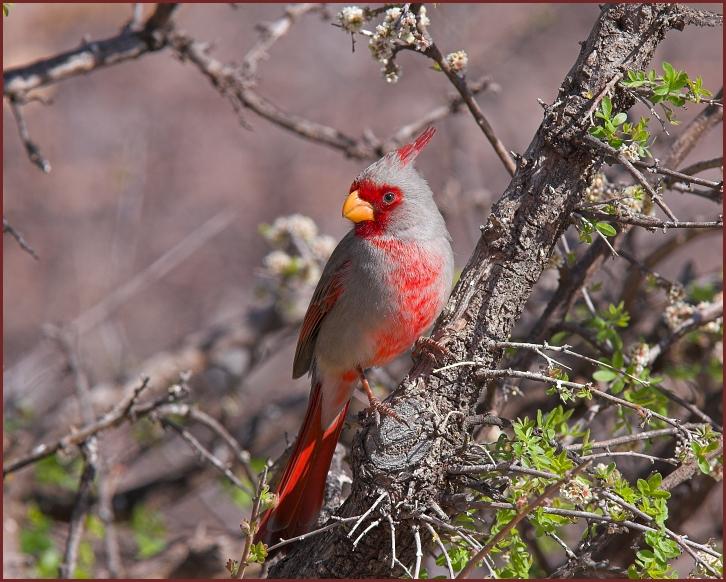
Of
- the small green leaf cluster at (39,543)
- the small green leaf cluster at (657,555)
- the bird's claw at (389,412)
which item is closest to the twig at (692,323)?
the small green leaf cluster at (657,555)

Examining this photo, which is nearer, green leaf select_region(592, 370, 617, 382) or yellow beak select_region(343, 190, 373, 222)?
green leaf select_region(592, 370, 617, 382)

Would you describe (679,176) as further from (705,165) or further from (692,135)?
(692,135)

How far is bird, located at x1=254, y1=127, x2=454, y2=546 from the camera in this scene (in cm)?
315

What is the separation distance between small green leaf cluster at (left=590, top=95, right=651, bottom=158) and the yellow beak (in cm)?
111

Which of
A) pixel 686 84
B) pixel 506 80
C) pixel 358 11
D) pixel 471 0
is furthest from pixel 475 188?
pixel 686 84

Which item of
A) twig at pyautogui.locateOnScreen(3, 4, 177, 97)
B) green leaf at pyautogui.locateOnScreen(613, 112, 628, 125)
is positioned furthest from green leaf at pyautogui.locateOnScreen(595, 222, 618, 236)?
twig at pyautogui.locateOnScreen(3, 4, 177, 97)

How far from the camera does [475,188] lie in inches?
230

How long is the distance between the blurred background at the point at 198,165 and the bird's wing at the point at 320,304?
1.71 m

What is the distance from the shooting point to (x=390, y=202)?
131 inches

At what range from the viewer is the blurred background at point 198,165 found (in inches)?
247

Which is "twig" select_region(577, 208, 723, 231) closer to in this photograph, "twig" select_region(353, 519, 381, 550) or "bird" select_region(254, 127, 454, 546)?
"bird" select_region(254, 127, 454, 546)

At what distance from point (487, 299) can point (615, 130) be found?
0.54 m

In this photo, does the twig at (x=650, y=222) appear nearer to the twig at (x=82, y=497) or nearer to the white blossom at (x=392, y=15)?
the white blossom at (x=392, y=15)

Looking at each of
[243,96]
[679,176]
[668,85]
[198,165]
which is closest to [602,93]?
[668,85]
